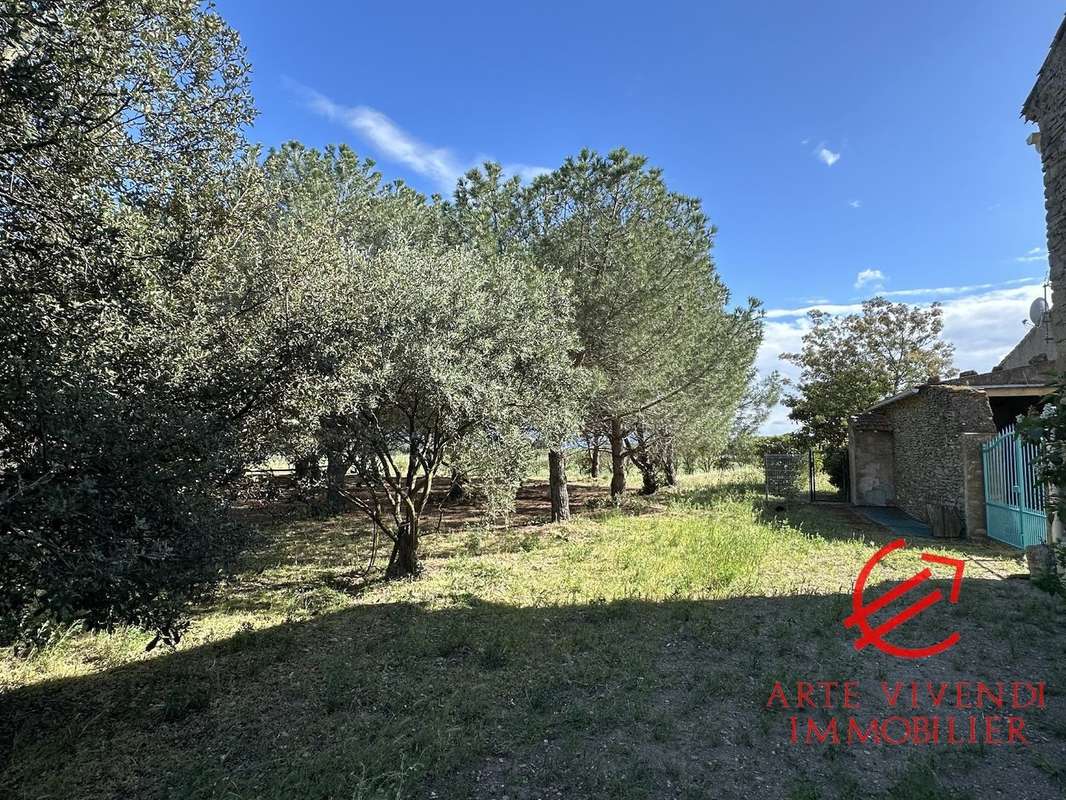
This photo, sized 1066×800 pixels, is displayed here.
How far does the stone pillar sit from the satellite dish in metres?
3.28

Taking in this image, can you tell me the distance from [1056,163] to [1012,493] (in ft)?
18.1

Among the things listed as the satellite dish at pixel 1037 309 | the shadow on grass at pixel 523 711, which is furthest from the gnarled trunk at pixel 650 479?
the shadow on grass at pixel 523 711

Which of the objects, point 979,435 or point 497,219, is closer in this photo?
point 979,435

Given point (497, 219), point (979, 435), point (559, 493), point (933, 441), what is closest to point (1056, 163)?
point (979, 435)

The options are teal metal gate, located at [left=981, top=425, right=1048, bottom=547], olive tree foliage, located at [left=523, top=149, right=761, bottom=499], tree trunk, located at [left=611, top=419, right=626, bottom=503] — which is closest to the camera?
teal metal gate, located at [left=981, top=425, right=1048, bottom=547]

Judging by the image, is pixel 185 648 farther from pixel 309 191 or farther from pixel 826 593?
pixel 309 191

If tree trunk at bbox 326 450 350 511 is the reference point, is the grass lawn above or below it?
below

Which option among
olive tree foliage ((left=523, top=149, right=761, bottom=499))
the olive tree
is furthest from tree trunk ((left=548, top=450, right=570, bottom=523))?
the olive tree

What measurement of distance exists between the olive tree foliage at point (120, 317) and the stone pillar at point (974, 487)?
11.9 metres

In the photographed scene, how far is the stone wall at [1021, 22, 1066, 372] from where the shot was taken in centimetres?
639

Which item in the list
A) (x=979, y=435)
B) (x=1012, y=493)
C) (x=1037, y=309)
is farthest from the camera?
(x=1037, y=309)

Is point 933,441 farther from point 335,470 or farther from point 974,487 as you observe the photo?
point 335,470

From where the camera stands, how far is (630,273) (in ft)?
37.7

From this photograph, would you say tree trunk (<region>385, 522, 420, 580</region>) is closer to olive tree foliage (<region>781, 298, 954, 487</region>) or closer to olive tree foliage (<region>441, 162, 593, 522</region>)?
olive tree foliage (<region>441, 162, 593, 522</region>)
